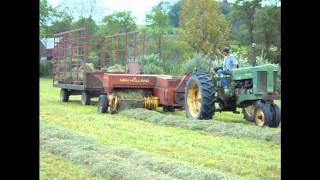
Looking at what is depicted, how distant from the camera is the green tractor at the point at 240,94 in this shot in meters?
4.97

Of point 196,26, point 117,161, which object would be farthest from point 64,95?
point 196,26

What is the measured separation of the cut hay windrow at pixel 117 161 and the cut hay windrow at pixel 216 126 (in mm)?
1206

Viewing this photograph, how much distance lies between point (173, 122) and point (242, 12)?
15.2ft

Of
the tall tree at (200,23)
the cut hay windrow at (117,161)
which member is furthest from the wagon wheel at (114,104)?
the tall tree at (200,23)

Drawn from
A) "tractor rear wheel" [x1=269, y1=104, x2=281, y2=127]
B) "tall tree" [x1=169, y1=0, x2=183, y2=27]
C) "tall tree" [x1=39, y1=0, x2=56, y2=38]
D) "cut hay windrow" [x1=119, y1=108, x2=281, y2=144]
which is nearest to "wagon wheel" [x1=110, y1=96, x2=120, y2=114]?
"cut hay windrow" [x1=119, y1=108, x2=281, y2=144]

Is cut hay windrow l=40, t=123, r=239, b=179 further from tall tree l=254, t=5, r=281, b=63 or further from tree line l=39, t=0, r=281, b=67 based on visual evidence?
tall tree l=254, t=5, r=281, b=63

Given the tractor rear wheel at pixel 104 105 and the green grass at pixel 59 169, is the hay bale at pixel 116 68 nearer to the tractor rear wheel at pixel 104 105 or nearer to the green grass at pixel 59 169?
the tractor rear wheel at pixel 104 105

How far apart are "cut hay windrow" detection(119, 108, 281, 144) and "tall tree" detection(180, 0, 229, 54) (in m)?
6.27

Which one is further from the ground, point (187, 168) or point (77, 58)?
point (77, 58)

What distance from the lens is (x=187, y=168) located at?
9.44 feet

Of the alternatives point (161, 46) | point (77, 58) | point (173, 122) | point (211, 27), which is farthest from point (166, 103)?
point (211, 27)

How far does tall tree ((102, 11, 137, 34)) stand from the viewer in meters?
7.94
